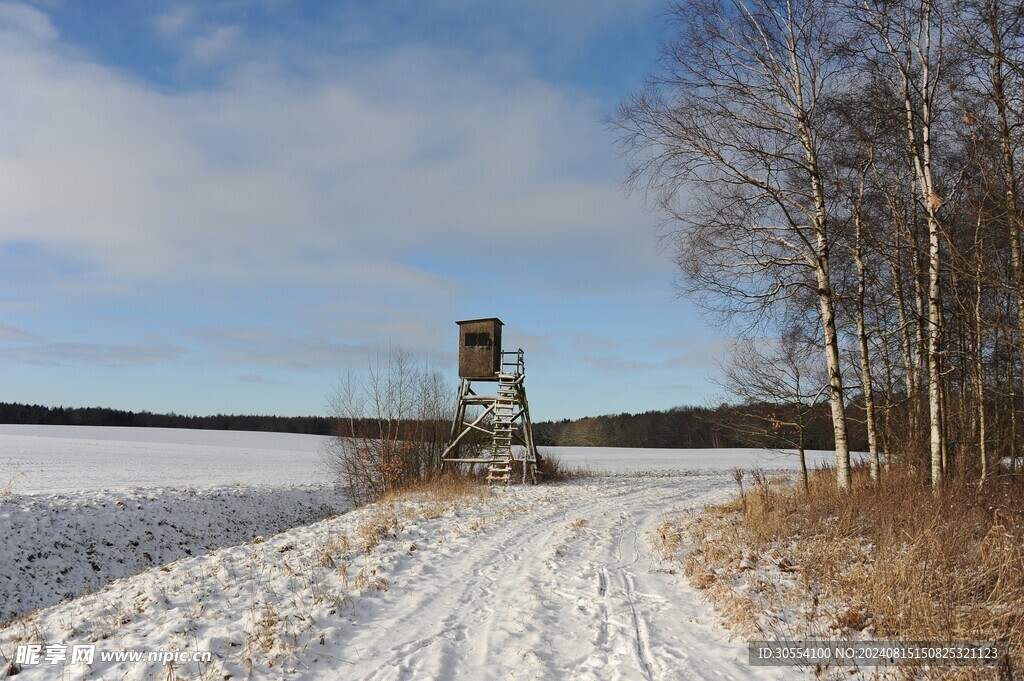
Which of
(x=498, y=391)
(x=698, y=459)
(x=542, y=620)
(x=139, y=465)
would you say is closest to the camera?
(x=542, y=620)

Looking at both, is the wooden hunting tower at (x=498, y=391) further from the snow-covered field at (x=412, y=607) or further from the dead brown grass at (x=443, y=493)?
the snow-covered field at (x=412, y=607)

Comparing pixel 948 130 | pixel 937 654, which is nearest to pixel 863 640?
pixel 937 654

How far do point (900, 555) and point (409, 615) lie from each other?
212 inches

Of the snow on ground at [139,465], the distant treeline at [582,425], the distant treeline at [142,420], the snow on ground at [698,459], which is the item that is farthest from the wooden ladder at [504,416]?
the distant treeline at [142,420]

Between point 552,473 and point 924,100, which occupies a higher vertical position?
point 924,100

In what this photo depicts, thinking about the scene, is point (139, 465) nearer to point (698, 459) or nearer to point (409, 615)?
point (409, 615)

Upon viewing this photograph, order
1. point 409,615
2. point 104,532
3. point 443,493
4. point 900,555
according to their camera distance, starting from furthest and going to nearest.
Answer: point 443,493 → point 104,532 → point 900,555 → point 409,615

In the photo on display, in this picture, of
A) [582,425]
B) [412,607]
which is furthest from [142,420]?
[412,607]

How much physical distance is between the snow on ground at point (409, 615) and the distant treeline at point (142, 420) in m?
89.4

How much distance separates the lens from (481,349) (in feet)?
82.6

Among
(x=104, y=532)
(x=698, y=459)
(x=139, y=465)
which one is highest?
(x=104, y=532)

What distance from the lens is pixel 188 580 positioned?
25.8 feet

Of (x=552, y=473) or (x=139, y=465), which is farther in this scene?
(x=139, y=465)

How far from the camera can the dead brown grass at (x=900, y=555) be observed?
17.2 feet
